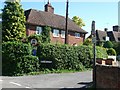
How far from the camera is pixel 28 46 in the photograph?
21.5m

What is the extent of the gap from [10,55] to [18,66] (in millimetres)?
1129

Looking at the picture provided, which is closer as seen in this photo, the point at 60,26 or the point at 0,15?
the point at 0,15

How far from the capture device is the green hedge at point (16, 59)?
68.6 feet

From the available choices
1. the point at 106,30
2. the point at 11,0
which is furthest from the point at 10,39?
the point at 106,30

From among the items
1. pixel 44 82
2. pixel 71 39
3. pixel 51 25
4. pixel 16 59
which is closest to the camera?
pixel 44 82

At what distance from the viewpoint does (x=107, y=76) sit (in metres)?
11.7

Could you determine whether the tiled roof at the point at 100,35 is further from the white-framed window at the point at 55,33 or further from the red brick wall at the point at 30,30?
the red brick wall at the point at 30,30

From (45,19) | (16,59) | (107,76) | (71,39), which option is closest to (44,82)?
(16,59)

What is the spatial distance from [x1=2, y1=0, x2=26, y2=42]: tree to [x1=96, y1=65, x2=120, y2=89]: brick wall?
18.7m

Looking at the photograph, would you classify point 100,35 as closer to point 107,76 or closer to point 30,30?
point 30,30

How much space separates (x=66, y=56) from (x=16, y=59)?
5.10 metres

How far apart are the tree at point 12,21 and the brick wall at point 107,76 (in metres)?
18.7

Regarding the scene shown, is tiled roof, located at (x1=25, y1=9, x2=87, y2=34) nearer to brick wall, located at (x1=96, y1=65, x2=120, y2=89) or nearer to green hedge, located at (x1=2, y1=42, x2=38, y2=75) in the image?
green hedge, located at (x1=2, y1=42, x2=38, y2=75)

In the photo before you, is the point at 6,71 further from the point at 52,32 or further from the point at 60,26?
the point at 60,26
